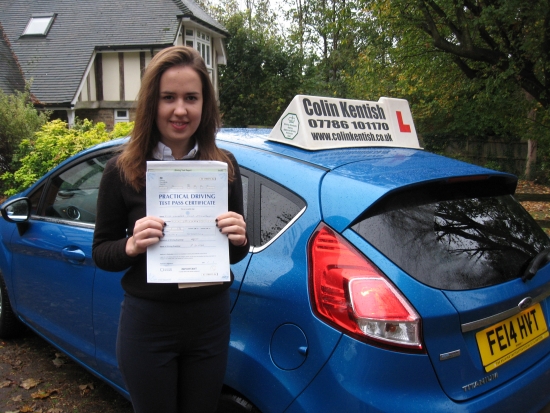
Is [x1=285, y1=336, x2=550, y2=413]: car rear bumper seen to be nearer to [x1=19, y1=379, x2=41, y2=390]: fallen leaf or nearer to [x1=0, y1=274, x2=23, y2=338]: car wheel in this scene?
[x1=19, y1=379, x2=41, y2=390]: fallen leaf

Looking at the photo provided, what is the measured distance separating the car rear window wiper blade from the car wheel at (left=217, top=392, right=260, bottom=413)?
1240mm

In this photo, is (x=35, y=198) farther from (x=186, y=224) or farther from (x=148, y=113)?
(x=186, y=224)

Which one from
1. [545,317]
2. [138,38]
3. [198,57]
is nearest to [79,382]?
[198,57]

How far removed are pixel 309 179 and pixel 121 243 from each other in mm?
811

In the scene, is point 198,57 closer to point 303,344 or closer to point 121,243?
point 121,243

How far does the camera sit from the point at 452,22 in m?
10.8

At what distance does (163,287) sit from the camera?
1.72 metres

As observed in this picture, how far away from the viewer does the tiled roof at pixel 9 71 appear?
66.2 ft

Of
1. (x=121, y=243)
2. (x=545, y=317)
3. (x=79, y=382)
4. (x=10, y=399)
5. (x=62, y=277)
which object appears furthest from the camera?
(x=79, y=382)

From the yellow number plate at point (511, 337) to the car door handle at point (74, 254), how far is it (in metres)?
2.11

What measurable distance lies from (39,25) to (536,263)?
26.4 meters

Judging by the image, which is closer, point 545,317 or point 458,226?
point 458,226

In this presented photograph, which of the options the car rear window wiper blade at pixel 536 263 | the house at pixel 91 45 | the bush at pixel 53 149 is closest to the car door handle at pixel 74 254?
the car rear window wiper blade at pixel 536 263

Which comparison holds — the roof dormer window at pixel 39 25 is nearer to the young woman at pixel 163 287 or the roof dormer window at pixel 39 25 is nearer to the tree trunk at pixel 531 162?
the tree trunk at pixel 531 162
